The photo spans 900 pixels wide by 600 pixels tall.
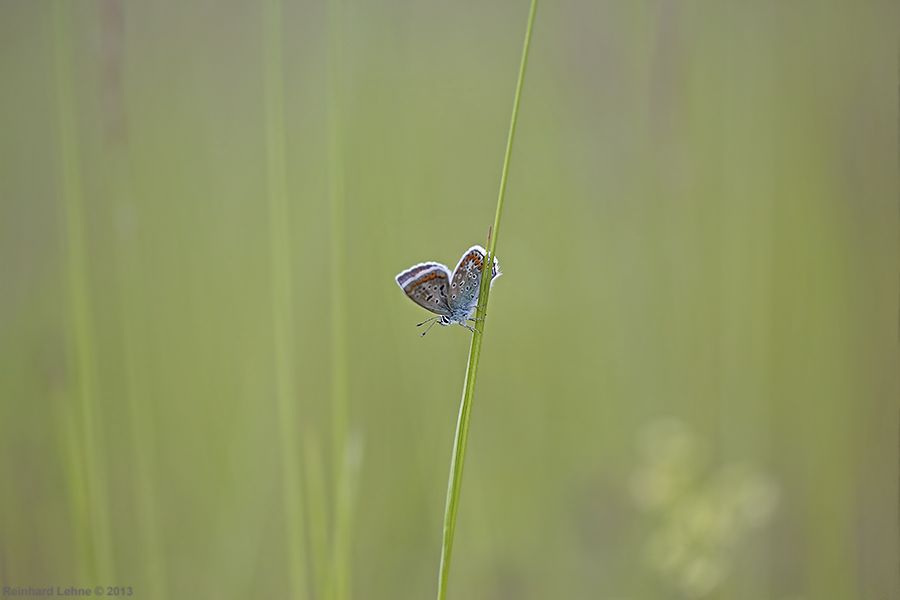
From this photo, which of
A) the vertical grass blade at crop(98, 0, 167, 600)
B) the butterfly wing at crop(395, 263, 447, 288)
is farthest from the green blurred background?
the butterfly wing at crop(395, 263, 447, 288)

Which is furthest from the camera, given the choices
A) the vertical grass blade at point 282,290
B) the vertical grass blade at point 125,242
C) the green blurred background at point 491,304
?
the green blurred background at point 491,304

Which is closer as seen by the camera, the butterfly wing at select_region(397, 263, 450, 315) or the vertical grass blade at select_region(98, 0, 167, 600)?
the butterfly wing at select_region(397, 263, 450, 315)

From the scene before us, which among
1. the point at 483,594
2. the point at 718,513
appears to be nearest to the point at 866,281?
the point at 718,513

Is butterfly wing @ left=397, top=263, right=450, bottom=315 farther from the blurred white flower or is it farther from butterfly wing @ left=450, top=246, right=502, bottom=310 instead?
the blurred white flower

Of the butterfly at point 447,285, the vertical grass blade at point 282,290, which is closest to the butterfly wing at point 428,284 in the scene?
the butterfly at point 447,285

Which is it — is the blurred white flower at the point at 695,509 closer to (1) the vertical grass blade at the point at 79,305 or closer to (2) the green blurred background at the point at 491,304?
(2) the green blurred background at the point at 491,304

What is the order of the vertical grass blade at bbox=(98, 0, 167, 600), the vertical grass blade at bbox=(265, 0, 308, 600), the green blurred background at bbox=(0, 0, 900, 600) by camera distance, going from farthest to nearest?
the green blurred background at bbox=(0, 0, 900, 600), the vertical grass blade at bbox=(98, 0, 167, 600), the vertical grass blade at bbox=(265, 0, 308, 600)
